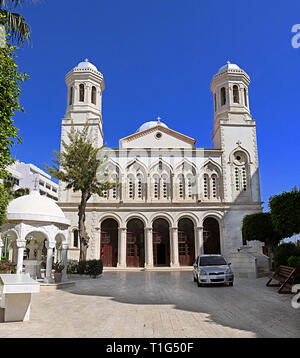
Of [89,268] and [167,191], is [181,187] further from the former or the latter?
[89,268]

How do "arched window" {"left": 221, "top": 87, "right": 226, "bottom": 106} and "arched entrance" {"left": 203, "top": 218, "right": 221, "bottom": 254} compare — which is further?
"arched window" {"left": 221, "top": 87, "right": 226, "bottom": 106}

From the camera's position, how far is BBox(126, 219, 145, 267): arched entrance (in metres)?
28.2

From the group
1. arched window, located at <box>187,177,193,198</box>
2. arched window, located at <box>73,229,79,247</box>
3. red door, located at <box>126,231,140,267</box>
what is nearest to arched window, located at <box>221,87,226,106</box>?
arched window, located at <box>187,177,193,198</box>

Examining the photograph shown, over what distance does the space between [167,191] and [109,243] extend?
723 cm

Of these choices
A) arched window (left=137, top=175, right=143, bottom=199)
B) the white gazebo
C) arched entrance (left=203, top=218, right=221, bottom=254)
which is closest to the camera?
the white gazebo

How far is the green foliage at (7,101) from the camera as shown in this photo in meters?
8.32

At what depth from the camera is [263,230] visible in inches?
742

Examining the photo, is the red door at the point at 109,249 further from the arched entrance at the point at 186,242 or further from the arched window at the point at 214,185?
the arched window at the point at 214,185

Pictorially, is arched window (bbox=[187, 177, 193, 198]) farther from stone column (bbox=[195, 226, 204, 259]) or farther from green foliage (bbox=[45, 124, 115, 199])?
green foliage (bbox=[45, 124, 115, 199])

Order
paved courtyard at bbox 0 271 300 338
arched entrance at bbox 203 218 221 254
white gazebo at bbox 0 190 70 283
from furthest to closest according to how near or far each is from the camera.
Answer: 1. arched entrance at bbox 203 218 221 254
2. white gazebo at bbox 0 190 70 283
3. paved courtyard at bbox 0 271 300 338

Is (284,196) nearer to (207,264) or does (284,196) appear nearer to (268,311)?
(207,264)

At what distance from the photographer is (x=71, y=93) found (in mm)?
31609

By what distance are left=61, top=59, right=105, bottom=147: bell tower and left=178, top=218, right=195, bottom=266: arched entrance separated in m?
11.3
